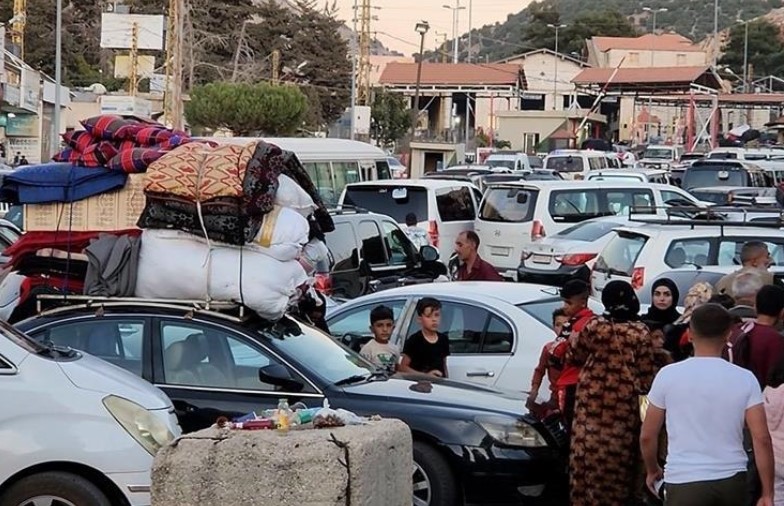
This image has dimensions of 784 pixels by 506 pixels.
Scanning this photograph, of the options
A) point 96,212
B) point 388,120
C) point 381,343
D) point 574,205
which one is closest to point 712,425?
point 381,343

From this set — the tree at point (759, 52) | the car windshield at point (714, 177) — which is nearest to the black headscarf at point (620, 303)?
the car windshield at point (714, 177)

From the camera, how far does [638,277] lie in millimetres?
14688

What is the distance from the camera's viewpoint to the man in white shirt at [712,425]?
5.99 meters

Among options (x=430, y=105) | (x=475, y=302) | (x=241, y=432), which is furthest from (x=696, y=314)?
(x=430, y=105)

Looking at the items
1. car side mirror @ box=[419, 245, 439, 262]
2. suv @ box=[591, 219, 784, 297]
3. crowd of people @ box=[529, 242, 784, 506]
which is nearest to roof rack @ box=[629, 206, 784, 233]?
suv @ box=[591, 219, 784, 297]

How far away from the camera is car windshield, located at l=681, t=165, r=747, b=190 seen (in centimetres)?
3475

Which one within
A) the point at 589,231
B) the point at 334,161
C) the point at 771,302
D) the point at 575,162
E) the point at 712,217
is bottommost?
the point at 771,302

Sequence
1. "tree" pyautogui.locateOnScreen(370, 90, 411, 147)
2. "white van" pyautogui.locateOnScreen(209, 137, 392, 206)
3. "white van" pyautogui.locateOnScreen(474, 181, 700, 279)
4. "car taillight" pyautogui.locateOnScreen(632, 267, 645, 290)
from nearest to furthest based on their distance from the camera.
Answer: "car taillight" pyautogui.locateOnScreen(632, 267, 645, 290) → "white van" pyautogui.locateOnScreen(474, 181, 700, 279) → "white van" pyautogui.locateOnScreen(209, 137, 392, 206) → "tree" pyautogui.locateOnScreen(370, 90, 411, 147)

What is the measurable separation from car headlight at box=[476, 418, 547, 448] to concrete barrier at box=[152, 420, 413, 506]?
229 cm

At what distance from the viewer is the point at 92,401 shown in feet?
22.6

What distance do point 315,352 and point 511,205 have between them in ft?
49.1

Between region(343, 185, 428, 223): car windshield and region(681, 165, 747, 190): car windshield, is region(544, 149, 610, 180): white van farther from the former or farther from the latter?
region(343, 185, 428, 223): car windshield

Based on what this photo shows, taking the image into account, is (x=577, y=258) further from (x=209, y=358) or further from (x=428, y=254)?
(x=209, y=358)

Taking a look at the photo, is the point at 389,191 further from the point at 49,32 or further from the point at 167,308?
the point at 49,32
